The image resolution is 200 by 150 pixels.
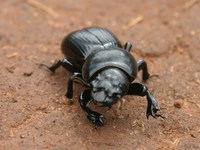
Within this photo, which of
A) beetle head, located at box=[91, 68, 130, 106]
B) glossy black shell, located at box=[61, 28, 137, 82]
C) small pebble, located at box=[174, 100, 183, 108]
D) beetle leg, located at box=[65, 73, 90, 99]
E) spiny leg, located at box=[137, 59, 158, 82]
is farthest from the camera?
spiny leg, located at box=[137, 59, 158, 82]

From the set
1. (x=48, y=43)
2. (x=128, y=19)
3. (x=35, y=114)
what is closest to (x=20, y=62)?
(x=48, y=43)

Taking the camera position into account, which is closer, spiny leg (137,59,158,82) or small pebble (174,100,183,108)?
small pebble (174,100,183,108)

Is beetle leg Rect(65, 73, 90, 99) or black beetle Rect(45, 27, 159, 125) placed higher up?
black beetle Rect(45, 27, 159, 125)

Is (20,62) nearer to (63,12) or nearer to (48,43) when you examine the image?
(48,43)

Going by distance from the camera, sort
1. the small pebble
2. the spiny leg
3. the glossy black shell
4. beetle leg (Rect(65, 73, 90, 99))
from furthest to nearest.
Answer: the spiny leg < the small pebble < beetle leg (Rect(65, 73, 90, 99)) < the glossy black shell

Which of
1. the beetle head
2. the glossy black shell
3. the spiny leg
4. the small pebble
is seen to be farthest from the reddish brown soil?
the beetle head

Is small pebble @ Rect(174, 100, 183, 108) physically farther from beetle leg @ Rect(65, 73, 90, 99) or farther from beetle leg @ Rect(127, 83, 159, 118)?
beetle leg @ Rect(65, 73, 90, 99)

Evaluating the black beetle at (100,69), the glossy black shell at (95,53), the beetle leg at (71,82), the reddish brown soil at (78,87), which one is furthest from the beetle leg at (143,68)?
the beetle leg at (71,82)
